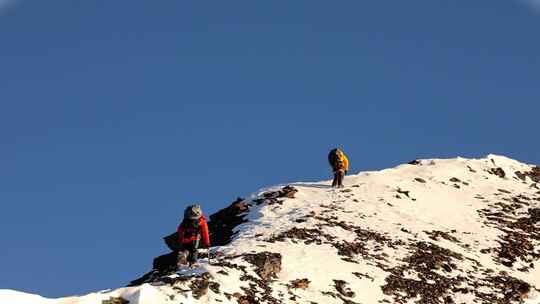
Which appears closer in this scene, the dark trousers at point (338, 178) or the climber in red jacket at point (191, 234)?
the climber in red jacket at point (191, 234)

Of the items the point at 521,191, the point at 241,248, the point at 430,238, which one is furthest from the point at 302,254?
the point at 521,191

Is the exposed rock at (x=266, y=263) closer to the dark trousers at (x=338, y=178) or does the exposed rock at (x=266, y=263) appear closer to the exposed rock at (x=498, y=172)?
the dark trousers at (x=338, y=178)

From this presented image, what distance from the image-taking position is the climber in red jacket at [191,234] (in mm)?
25438

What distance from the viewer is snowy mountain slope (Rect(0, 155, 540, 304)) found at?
24453 mm

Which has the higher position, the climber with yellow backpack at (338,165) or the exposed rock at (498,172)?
the exposed rock at (498,172)

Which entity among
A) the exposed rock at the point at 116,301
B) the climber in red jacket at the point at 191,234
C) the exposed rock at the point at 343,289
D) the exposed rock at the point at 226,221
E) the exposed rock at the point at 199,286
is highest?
the exposed rock at the point at 226,221

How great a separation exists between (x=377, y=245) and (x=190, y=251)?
8667 millimetres

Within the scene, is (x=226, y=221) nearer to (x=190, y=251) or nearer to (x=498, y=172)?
(x=190, y=251)

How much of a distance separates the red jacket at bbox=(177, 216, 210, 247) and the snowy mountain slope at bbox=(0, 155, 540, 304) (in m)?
0.94

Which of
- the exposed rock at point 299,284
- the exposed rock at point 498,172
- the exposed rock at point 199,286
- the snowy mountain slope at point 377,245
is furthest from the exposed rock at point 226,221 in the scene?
the exposed rock at point 498,172

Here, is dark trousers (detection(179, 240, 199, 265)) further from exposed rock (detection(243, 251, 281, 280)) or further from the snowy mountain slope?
exposed rock (detection(243, 251, 281, 280))

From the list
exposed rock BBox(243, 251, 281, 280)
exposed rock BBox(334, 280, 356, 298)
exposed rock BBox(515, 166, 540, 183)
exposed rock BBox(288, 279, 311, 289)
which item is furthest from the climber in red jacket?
exposed rock BBox(515, 166, 540, 183)

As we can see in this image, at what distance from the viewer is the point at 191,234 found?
2561 cm

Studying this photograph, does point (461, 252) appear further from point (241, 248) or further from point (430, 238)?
point (241, 248)
